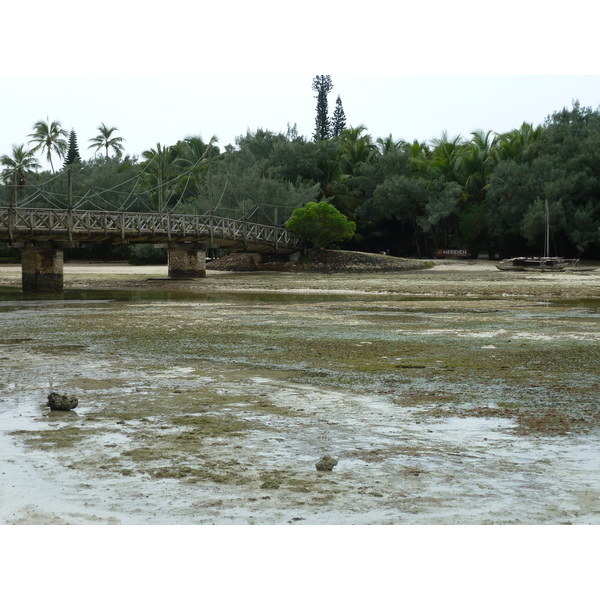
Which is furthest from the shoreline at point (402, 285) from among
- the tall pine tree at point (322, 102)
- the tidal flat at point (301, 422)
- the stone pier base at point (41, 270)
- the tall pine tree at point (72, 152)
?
the tall pine tree at point (322, 102)

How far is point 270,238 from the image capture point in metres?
47.6

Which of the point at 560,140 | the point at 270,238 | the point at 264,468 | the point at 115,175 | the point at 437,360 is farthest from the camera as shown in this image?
the point at 115,175

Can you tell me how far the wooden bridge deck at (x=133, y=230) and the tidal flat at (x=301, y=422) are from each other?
15.6 m

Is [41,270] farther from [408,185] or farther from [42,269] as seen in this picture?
[408,185]

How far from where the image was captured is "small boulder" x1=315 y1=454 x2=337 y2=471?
6.05m

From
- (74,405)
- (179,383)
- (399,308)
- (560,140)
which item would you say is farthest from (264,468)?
(560,140)

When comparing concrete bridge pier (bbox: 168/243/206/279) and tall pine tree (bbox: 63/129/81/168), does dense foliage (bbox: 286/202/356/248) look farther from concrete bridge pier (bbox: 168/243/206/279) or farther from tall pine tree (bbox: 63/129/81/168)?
tall pine tree (bbox: 63/129/81/168)

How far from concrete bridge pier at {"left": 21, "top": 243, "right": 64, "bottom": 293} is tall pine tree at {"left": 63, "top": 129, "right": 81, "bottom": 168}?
3943 centimetres

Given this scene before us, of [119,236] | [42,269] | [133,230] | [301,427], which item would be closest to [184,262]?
[133,230]

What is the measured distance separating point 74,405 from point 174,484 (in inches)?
112

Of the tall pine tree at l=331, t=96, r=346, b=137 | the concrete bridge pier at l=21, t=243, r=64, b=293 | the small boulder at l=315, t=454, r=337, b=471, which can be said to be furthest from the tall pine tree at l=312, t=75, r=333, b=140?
the small boulder at l=315, t=454, r=337, b=471

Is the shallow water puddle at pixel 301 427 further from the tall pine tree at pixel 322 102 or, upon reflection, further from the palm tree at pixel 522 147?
the tall pine tree at pixel 322 102

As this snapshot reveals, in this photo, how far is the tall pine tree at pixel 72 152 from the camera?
70.4 meters

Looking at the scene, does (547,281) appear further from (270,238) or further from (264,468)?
(264,468)
